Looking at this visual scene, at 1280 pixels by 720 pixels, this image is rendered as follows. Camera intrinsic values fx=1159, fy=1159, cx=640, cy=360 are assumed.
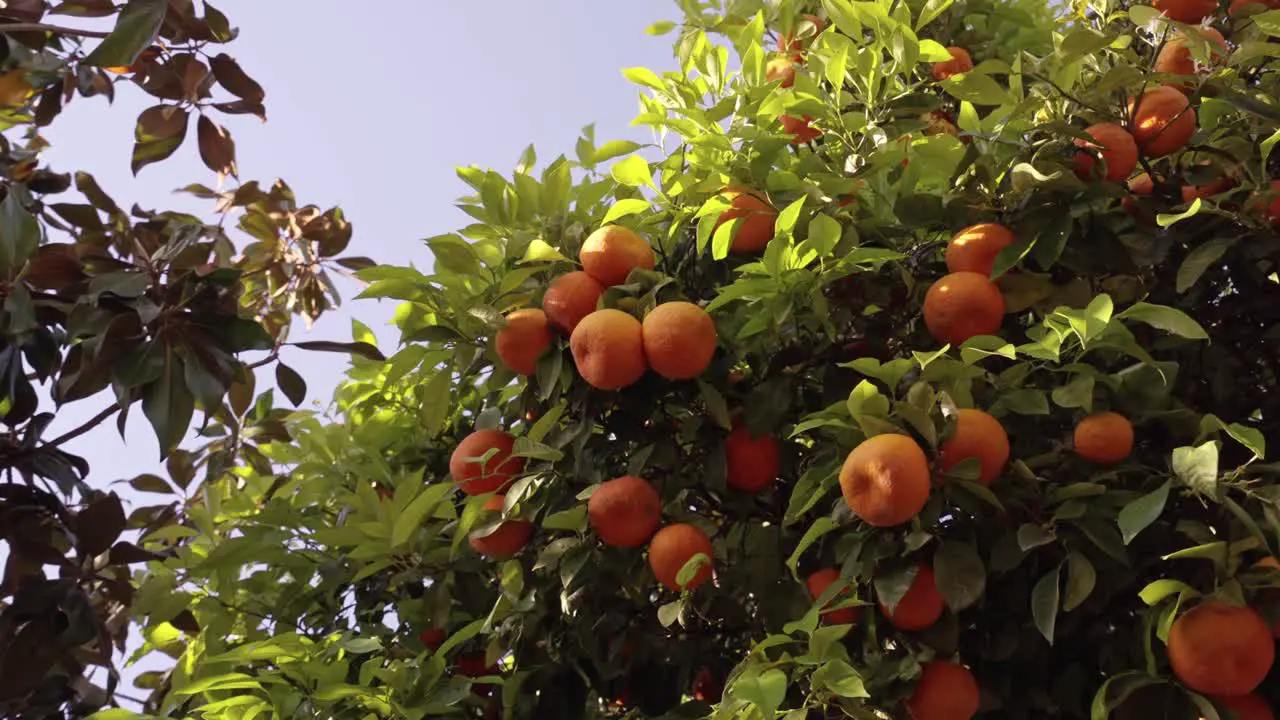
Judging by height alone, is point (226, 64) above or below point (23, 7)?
below

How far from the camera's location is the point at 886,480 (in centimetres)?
128

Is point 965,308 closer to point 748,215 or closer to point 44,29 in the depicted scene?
point 748,215

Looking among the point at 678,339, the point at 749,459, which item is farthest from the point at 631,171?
the point at 749,459

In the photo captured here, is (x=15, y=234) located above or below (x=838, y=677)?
above

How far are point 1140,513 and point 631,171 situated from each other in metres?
0.86

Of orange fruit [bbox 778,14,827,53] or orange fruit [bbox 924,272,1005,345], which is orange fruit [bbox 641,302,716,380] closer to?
orange fruit [bbox 924,272,1005,345]

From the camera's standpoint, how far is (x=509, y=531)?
5.43ft

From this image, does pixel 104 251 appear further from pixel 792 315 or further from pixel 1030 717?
pixel 1030 717

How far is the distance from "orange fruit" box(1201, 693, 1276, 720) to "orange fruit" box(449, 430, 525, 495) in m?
0.95

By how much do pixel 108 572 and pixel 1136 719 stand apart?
1.96 meters

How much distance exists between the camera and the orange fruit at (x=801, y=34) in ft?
7.48

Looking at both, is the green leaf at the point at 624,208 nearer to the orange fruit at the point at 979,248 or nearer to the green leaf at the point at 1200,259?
the orange fruit at the point at 979,248

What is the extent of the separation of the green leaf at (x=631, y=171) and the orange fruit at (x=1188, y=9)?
96 centimetres

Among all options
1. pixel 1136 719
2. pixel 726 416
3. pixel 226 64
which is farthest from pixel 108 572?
pixel 1136 719
